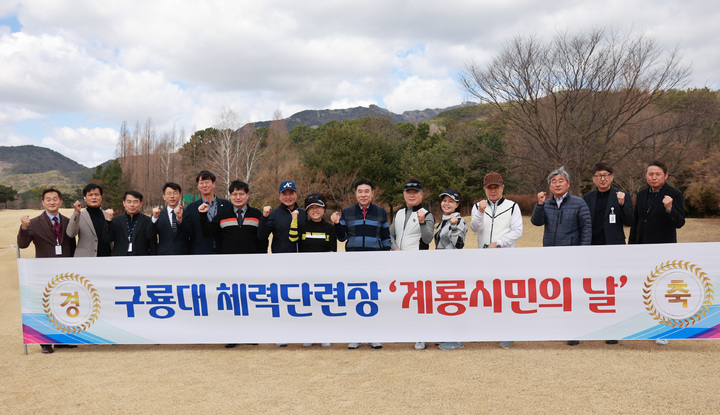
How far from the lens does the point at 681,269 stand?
4.24 metres

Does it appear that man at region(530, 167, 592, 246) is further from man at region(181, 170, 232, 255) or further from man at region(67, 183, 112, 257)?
man at region(67, 183, 112, 257)

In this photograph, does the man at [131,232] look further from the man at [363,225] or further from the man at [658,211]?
the man at [658,211]

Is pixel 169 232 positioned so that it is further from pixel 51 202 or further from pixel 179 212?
pixel 51 202

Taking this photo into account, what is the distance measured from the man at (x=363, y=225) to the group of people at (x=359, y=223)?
0.03ft

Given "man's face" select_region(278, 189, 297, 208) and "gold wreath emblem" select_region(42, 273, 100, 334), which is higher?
"man's face" select_region(278, 189, 297, 208)

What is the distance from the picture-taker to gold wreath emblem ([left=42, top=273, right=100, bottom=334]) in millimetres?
4625

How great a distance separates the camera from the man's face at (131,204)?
16.9ft

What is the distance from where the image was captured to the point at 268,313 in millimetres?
4535

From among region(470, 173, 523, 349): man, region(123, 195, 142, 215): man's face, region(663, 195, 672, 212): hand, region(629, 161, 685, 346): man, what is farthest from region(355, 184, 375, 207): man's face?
region(663, 195, 672, 212): hand

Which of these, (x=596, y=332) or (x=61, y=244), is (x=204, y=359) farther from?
(x=596, y=332)

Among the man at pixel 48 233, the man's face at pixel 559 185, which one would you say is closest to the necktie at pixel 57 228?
the man at pixel 48 233

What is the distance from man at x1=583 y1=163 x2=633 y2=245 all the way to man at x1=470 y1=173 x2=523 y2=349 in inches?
35.3

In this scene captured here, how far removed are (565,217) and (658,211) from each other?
3.32 feet

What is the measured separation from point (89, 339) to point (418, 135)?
139 feet
